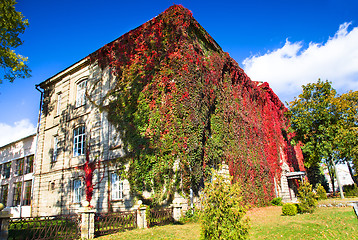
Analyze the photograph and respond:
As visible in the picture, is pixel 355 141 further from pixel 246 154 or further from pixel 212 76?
pixel 212 76

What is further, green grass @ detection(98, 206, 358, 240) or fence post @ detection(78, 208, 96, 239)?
fence post @ detection(78, 208, 96, 239)

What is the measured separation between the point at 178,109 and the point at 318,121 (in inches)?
872

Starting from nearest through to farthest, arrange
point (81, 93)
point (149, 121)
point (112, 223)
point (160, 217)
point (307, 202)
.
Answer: point (112, 223) → point (160, 217) → point (307, 202) → point (149, 121) → point (81, 93)

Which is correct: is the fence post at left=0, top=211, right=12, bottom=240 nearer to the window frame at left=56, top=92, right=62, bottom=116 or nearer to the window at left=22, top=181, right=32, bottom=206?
the window frame at left=56, top=92, right=62, bottom=116

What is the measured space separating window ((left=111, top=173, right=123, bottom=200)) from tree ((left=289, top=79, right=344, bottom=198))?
2255 centimetres

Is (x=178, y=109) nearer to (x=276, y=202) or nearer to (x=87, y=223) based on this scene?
(x=87, y=223)

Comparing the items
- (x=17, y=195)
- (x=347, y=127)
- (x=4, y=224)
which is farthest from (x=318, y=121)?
(x=17, y=195)

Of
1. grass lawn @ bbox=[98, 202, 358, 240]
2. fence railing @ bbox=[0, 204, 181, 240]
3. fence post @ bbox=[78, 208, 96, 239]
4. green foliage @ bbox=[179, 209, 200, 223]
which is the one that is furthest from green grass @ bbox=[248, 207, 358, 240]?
fence post @ bbox=[78, 208, 96, 239]

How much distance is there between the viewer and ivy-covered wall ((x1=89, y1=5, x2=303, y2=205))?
46.8 feet

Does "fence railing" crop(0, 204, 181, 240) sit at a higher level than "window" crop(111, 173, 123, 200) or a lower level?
lower

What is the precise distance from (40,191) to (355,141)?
1282 inches

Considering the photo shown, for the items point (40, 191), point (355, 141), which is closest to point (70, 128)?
point (40, 191)

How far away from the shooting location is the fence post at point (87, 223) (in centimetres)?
979

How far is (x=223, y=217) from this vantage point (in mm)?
5902
